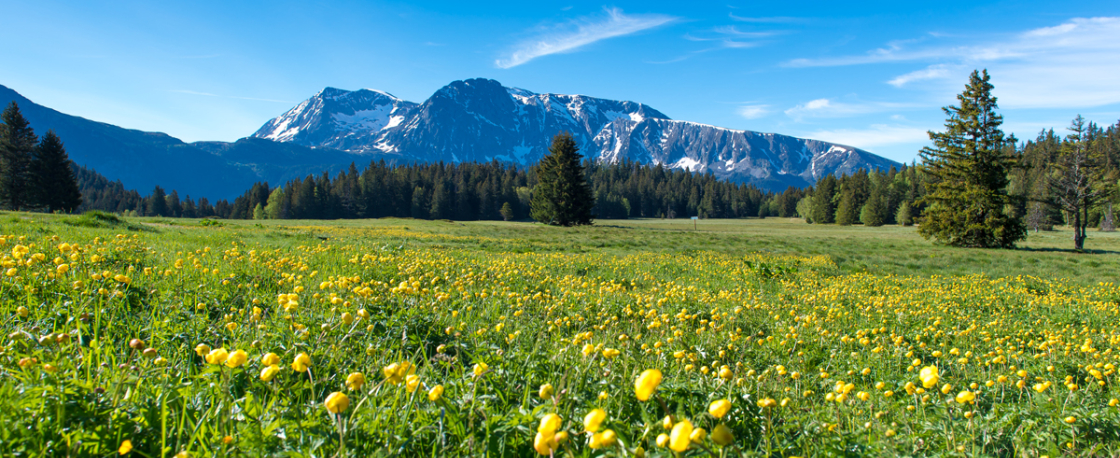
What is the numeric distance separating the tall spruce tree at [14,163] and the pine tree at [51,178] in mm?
515

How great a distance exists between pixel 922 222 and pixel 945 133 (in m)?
6.01

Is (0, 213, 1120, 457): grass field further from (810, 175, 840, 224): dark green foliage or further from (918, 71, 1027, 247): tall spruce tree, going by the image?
(810, 175, 840, 224): dark green foliage

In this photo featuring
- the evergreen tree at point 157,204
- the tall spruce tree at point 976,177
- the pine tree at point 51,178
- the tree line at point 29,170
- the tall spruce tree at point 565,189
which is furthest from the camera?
the evergreen tree at point 157,204

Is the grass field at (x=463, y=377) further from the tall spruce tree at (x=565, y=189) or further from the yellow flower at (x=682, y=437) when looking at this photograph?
the tall spruce tree at (x=565, y=189)

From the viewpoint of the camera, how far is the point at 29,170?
147 ft

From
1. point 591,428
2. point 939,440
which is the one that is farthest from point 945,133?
point 591,428

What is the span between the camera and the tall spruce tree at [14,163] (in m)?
43.7

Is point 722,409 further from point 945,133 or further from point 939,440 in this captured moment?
point 945,133

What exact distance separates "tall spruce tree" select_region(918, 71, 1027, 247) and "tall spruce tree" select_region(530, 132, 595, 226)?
92.4 feet

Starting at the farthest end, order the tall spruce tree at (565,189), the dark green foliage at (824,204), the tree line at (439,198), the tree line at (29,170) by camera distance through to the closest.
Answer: the tree line at (439,198) < the dark green foliage at (824,204) < the tall spruce tree at (565,189) < the tree line at (29,170)

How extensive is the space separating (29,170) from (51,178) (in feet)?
5.27

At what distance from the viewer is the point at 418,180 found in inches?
4232

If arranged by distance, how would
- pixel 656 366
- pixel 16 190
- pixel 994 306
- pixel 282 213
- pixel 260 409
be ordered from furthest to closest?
1. pixel 282 213
2. pixel 16 190
3. pixel 994 306
4. pixel 656 366
5. pixel 260 409

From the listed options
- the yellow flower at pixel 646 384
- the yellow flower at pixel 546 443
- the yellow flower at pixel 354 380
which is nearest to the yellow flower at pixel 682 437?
the yellow flower at pixel 646 384
